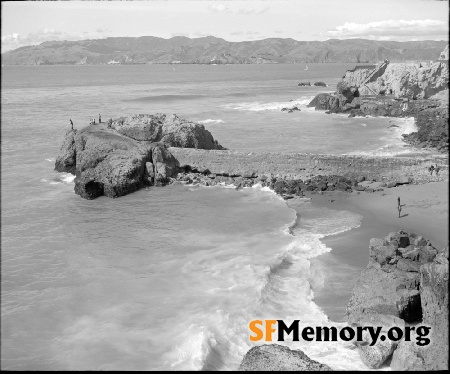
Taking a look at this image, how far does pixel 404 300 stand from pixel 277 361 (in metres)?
5.12

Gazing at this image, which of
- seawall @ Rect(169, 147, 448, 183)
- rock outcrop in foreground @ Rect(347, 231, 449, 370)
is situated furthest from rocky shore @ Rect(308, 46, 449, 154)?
rock outcrop in foreground @ Rect(347, 231, 449, 370)

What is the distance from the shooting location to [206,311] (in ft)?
39.1

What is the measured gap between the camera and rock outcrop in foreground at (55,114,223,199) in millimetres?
22328

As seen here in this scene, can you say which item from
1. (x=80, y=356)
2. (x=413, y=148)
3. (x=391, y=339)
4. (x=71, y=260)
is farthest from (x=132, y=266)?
(x=413, y=148)

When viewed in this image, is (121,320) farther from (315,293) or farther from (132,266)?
(315,293)

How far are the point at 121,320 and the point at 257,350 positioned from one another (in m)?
5.27

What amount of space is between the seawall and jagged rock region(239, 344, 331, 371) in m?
17.7

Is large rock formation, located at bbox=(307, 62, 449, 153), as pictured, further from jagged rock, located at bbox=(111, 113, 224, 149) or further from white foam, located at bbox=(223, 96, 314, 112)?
jagged rock, located at bbox=(111, 113, 224, 149)

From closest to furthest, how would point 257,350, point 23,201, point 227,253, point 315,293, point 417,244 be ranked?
point 257,350 < point 315,293 < point 417,244 < point 227,253 < point 23,201

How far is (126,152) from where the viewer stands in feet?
78.0

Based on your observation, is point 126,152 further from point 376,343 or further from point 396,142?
point 396,142

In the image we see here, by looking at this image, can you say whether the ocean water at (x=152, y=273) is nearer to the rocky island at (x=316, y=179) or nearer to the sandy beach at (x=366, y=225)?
the sandy beach at (x=366, y=225)

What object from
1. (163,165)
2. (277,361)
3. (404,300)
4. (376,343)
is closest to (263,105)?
(163,165)

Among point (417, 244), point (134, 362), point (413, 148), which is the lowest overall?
point (134, 362)
